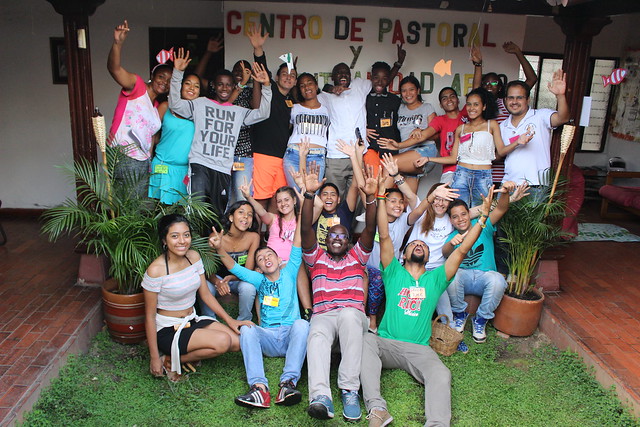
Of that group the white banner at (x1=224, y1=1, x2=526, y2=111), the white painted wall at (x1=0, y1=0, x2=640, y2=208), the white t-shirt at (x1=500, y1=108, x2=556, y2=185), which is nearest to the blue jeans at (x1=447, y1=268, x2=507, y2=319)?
the white t-shirt at (x1=500, y1=108, x2=556, y2=185)

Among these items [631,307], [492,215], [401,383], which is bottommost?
[401,383]

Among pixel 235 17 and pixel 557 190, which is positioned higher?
pixel 235 17

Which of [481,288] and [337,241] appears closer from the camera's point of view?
[337,241]

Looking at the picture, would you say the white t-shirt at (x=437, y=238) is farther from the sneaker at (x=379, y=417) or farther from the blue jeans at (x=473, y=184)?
the sneaker at (x=379, y=417)

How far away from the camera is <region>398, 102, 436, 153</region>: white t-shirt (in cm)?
584

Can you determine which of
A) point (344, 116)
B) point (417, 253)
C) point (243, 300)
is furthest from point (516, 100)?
point (243, 300)

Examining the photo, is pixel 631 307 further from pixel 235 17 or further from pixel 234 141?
pixel 235 17

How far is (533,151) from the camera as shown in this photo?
5.19 meters

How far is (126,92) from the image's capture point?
15.8 ft

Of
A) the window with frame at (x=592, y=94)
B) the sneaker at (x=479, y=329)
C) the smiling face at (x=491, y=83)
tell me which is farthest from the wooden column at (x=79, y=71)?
the window with frame at (x=592, y=94)

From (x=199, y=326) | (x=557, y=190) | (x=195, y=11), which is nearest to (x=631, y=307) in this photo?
(x=557, y=190)

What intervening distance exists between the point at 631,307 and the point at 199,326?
390cm

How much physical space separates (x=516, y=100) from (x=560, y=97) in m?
0.37

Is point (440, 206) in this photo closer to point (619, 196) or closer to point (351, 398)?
point (351, 398)
